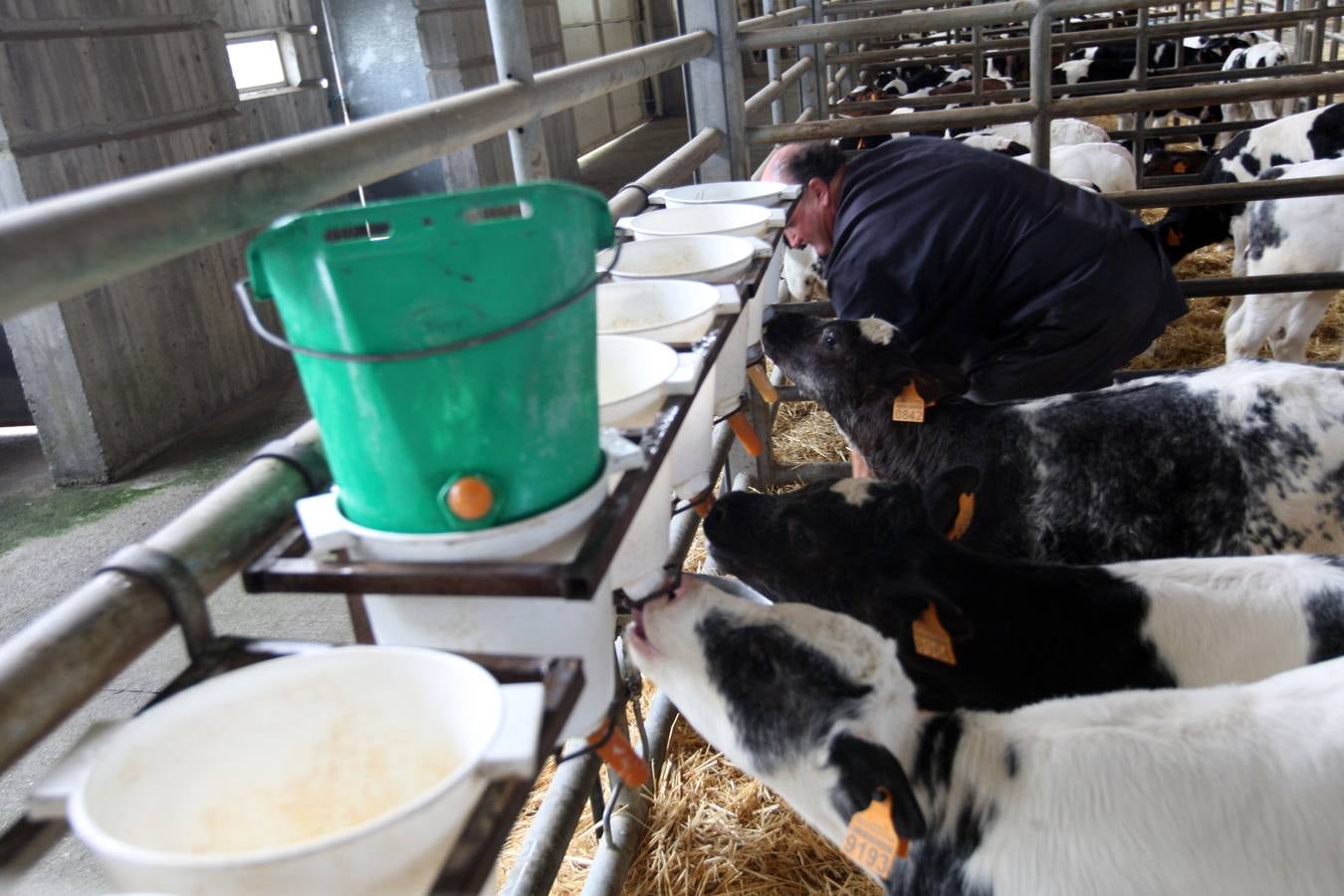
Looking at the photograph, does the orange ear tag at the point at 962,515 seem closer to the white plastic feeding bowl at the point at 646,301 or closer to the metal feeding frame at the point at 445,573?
the white plastic feeding bowl at the point at 646,301

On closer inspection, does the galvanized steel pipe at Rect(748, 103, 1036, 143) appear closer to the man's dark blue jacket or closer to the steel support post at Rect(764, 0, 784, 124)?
the man's dark blue jacket

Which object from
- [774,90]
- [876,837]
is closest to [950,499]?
[876,837]

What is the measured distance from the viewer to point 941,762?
1885mm

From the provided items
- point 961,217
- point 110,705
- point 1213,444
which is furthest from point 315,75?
point 1213,444

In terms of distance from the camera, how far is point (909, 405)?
3.01 m

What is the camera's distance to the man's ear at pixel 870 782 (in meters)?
1.55

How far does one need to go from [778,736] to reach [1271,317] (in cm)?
462

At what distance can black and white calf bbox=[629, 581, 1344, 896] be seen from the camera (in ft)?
5.77

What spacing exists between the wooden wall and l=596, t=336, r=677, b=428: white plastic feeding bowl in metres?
4.99

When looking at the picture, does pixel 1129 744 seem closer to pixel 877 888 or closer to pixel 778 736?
pixel 778 736

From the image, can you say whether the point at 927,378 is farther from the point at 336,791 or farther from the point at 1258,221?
the point at 1258,221

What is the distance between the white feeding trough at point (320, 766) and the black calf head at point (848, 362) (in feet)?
7.60

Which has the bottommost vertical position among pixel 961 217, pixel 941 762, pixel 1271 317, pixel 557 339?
pixel 1271 317

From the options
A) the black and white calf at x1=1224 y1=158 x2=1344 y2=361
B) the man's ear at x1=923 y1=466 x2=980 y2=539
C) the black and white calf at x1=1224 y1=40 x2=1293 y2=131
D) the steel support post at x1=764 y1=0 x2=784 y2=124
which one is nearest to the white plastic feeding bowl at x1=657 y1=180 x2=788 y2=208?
the man's ear at x1=923 y1=466 x2=980 y2=539
